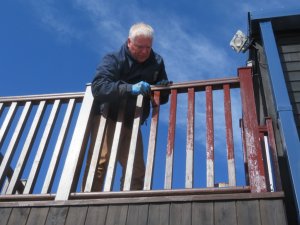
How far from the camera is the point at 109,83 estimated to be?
11.2ft

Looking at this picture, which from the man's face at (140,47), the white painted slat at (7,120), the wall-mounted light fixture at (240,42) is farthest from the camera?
the wall-mounted light fixture at (240,42)

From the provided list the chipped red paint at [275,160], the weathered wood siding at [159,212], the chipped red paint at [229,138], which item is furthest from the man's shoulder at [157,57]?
the weathered wood siding at [159,212]

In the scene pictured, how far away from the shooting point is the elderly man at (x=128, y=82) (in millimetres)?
3414

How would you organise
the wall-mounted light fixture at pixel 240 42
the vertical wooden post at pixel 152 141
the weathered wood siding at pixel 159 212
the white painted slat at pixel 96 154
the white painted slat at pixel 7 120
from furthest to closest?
1. the wall-mounted light fixture at pixel 240 42
2. the white painted slat at pixel 7 120
3. the white painted slat at pixel 96 154
4. the vertical wooden post at pixel 152 141
5. the weathered wood siding at pixel 159 212

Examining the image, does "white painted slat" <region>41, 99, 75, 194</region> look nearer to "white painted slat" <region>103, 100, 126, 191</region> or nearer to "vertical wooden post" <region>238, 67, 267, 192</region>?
"white painted slat" <region>103, 100, 126, 191</region>

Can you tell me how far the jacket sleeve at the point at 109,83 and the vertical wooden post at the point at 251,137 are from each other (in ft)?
3.03

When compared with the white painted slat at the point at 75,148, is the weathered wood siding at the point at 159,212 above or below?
below

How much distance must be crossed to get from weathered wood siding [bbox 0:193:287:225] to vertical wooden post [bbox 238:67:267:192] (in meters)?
0.15

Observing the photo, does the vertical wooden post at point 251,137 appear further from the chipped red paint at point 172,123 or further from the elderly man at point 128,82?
the elderly man at point 128,82

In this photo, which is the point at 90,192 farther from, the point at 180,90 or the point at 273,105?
the point at 273,105

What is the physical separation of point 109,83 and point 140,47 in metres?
0.50

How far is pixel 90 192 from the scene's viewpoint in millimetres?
Answer: 2920

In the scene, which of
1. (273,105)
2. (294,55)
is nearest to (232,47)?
(294,55)

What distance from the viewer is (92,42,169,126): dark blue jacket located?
3.39 metres
